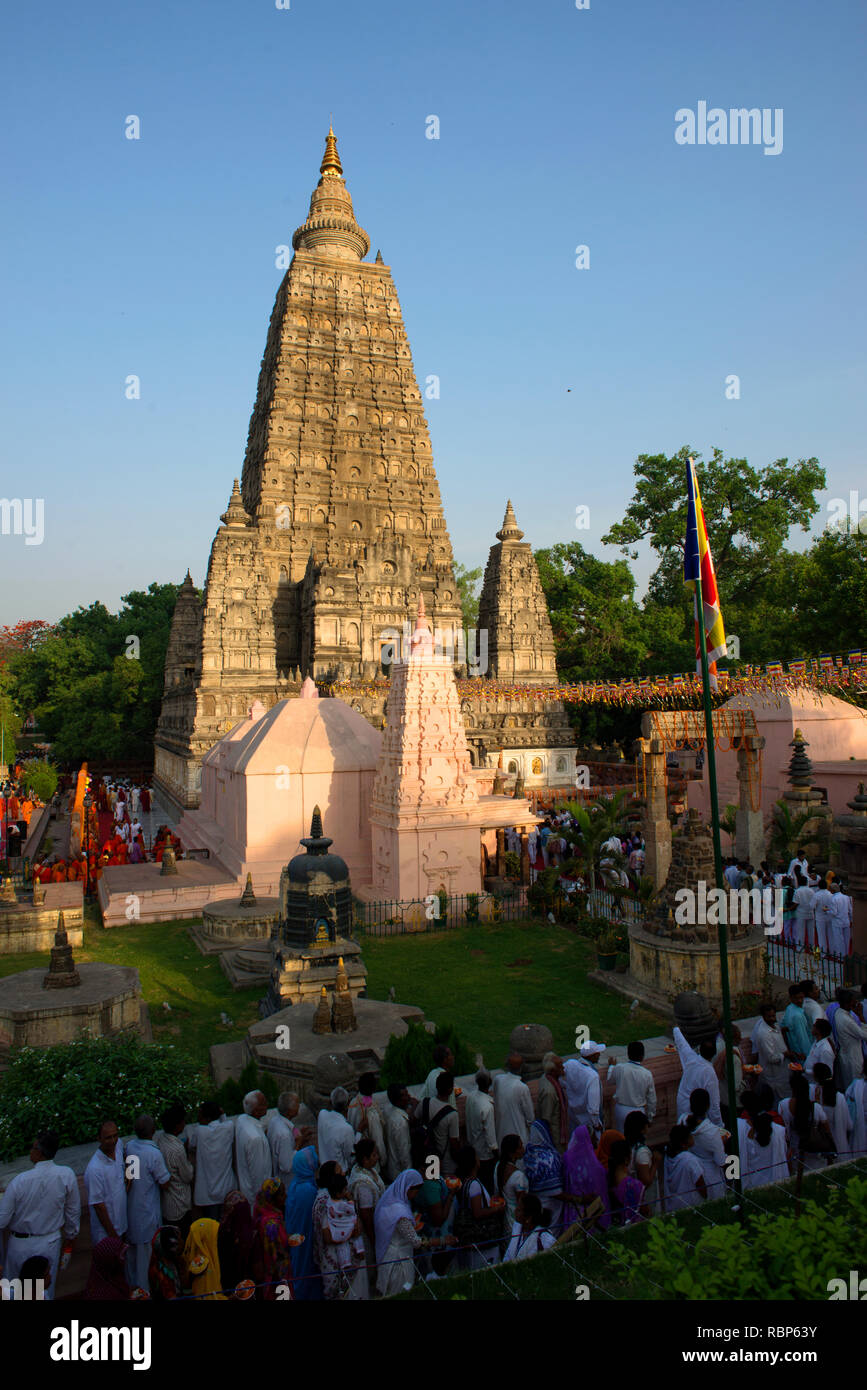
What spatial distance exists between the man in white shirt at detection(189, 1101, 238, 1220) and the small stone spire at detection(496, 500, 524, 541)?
40160 mm

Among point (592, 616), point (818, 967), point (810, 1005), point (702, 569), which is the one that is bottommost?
point (818, 967)

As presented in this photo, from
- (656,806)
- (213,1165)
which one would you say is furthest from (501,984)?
(213,1165)

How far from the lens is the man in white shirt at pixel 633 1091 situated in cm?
667

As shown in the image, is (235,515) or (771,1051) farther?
(235,515)

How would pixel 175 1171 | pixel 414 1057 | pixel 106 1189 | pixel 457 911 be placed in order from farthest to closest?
pixel 457 911 → pixel 414 1057 → pixel 175 1171 → pixel 106 1189

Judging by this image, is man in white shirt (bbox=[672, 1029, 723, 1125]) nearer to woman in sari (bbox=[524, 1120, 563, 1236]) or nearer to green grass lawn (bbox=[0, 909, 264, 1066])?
woman in sari (bbox=[524, 1120, 563, 1236])

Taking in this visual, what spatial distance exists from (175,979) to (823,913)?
10.3 m

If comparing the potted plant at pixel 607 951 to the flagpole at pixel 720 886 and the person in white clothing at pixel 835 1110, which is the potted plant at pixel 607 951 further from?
the flagpole at pixel 720 886

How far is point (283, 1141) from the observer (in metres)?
5.82

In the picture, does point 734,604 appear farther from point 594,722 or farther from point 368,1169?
point 368,1169

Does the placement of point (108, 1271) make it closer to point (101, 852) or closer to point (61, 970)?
point (61, 970)

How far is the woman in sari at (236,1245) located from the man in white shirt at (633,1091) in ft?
10.4

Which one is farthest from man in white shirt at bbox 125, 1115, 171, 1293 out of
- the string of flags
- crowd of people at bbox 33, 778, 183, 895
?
crowd of people at bbox 33, 778, 183, 895
